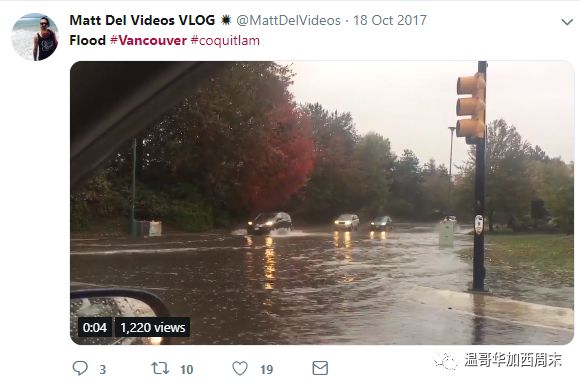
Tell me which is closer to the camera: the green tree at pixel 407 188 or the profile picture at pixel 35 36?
the profile picture at pixel 35 36

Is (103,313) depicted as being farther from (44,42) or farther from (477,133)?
(477,133)

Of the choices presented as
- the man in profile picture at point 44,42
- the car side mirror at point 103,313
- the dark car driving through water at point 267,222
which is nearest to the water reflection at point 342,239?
the dark car driving through water at point 267,222

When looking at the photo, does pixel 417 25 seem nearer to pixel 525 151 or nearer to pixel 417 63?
pixel 417 63

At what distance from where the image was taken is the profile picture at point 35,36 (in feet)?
9.68

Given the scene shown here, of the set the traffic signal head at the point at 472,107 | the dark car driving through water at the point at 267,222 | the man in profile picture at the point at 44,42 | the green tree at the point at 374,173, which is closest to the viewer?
the man in profile picture at the point at 44,42

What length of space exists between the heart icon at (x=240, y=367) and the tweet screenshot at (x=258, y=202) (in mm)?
33

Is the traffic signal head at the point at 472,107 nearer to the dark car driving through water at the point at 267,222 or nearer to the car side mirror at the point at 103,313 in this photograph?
the dark car driving through water at the point at 267,222

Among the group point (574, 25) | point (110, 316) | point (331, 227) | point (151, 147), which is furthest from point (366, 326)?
point (574, 25)

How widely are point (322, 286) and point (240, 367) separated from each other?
0.73 m

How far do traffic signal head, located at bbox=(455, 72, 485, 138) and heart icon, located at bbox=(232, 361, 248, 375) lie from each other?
6.64 ft

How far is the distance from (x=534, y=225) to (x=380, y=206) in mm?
1040

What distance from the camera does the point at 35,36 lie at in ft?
9.75

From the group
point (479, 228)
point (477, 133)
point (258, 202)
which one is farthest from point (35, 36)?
point (479, 228)

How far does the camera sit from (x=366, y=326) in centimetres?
311
